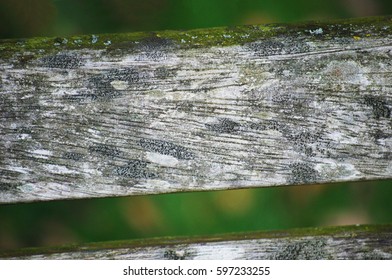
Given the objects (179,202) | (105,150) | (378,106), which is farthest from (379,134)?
(179,202)

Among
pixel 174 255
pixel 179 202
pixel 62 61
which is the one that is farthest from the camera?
pixel 179 202

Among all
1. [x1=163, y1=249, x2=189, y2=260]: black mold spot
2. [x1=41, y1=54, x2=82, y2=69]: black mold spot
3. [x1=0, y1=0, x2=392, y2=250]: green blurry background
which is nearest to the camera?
[x1=41, y1=54, x2=82, y2=69]: black mold spot

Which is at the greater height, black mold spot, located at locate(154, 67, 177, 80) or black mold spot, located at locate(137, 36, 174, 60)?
black mold spot, located at locate(137, 36, 174, 60)

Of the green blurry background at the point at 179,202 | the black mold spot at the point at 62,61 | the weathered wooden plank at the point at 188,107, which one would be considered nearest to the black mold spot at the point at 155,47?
the weathered wooden plank at the point at 188,107

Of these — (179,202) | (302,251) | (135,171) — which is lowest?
(302,251)

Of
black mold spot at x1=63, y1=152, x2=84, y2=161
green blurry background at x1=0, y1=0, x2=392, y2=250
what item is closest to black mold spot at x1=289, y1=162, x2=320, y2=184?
black mold spot at x1=63, y1=152, x2=84, y2=161

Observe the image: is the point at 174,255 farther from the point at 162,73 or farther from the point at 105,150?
the point at 162,73

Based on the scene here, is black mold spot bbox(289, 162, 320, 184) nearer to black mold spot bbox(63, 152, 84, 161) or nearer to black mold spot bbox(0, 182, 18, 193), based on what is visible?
black mold spot bbox(63, 152, 84, 161)
